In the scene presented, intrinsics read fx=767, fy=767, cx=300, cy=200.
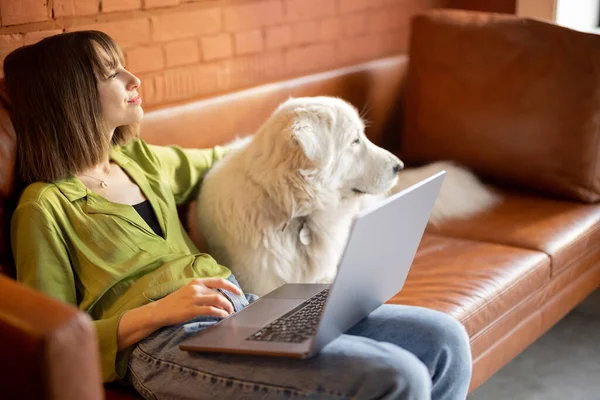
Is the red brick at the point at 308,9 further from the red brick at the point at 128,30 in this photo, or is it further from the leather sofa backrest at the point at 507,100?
the red brick at the point at 128,30

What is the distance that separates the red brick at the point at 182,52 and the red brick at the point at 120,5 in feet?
0.59

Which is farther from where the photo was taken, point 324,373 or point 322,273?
point 322,273

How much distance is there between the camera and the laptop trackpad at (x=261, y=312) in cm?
149

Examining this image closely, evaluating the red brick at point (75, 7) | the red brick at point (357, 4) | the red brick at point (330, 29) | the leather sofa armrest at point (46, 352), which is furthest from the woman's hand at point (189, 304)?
the red brick at point (357, 4)

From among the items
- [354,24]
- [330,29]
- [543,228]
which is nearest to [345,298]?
[543,228]

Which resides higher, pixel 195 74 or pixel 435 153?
pixel 195 74

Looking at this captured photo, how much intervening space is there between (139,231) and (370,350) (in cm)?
59

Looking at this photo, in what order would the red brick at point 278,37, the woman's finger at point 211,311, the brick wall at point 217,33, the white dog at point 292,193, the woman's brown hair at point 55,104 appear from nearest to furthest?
the woman's finger at point 211,311 → the woman's brown hair at point 55,104 → the white dog at point 292,193 → the brick wall at point 217,33 → the red brick at point 278,37

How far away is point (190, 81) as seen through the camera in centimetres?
265

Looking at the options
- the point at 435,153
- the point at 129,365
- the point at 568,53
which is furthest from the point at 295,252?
the point at 568,53

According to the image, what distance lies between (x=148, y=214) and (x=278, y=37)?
1.41 meters

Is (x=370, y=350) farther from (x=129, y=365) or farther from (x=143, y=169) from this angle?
(x=143, y=169)

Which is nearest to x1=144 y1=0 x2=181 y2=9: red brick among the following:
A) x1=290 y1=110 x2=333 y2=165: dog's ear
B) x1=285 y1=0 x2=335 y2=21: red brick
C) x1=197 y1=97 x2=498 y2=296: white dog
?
x1=285 y1=0 x2=335 y2=21: red brick

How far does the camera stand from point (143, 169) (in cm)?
187
